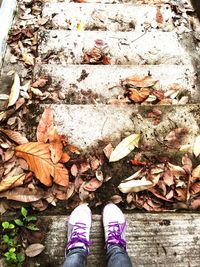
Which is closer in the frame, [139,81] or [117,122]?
[117,122]

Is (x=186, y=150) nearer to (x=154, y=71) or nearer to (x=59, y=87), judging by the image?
(x=154, y=71)

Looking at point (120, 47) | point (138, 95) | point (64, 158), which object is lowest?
point (64, 158)

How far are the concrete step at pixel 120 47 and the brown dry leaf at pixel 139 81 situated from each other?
0.34 meters

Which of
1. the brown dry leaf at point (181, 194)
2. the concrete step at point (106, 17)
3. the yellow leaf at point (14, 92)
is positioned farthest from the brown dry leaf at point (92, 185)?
the concrete step at point (106, 17)

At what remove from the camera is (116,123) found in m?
2.83

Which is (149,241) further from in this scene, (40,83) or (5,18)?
(5,18)

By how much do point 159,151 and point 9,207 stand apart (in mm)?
1142

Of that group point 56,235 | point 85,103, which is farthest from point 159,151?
point 56,235

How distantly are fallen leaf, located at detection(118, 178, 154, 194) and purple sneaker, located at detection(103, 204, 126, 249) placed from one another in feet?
0.46

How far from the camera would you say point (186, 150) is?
272 centimetres

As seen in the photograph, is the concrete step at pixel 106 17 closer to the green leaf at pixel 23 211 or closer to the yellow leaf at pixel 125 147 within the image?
the yellow leaf at pixel 125 147

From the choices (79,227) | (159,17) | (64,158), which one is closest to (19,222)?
Result: (79,227)

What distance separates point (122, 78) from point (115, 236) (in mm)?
1413

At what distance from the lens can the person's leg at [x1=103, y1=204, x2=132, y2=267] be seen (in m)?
2.18
